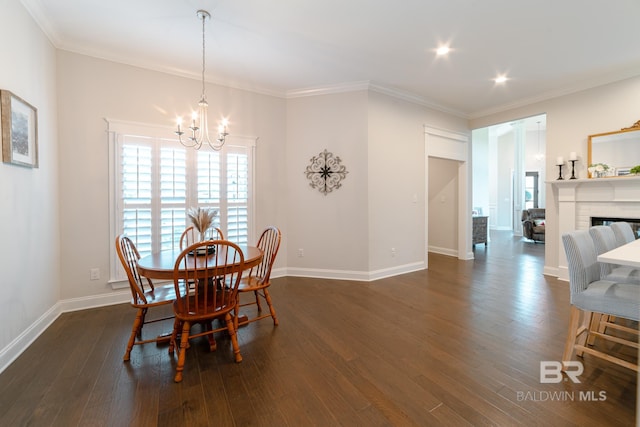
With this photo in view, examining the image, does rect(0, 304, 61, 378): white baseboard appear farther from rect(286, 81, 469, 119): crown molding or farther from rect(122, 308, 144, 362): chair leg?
rect(286, 81, 469, 119): crown molding

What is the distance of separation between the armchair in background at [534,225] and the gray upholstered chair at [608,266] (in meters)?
5.60

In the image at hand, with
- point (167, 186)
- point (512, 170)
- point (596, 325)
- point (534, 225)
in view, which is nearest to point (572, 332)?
point (596, 325)

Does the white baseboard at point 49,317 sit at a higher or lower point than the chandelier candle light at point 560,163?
lower

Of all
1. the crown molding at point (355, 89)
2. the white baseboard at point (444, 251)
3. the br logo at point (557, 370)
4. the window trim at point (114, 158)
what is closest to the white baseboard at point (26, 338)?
the window trim at point (114, 158)

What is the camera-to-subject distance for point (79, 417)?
149 centimetres

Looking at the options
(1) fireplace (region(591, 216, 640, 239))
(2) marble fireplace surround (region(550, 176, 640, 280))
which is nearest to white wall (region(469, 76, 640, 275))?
(2) marble fireplace surround (region(550, 176, 640, 280))

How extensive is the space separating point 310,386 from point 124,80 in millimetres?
3782

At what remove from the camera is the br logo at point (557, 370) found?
69.8 inches

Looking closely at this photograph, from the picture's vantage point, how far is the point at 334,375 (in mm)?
1845

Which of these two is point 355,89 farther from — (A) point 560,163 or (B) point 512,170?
(B) point 512,170

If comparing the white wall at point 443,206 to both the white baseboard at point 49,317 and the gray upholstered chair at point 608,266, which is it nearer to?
the gray upholstered chair at point 608,266

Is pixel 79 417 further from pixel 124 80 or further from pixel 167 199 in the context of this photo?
pixel 124 80

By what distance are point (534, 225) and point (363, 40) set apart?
704 centimetres

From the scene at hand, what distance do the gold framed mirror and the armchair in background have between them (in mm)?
3683
